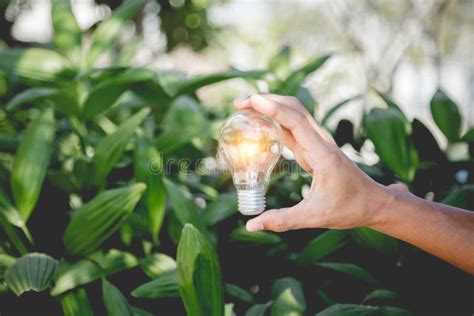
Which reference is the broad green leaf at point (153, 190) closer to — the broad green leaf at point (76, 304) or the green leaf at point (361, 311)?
the broad green leaf at point (76, 304)

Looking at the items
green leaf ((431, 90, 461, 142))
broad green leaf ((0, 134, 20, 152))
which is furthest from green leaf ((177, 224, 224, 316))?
green leaf ((431, 90, 461, 142))

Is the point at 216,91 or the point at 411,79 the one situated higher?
the point at 216,91

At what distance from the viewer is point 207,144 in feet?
4.65

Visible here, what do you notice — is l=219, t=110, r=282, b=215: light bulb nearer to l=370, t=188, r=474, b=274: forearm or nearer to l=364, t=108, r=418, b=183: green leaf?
l=370, t=188, r=474, b=274: forearm

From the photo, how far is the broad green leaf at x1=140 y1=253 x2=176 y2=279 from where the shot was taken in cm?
92

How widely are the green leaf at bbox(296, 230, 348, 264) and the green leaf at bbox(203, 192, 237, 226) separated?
180 mm

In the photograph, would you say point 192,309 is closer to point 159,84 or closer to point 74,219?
point 74,219

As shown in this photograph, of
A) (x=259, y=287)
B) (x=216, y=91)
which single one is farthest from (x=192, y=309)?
(x=216, y=91)

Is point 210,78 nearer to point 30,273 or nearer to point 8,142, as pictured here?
point 8,142

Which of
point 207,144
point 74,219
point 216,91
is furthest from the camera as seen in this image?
point 216,91

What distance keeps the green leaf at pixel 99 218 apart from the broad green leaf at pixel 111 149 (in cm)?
13

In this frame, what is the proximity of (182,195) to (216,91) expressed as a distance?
633cm

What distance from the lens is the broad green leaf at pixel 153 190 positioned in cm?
99

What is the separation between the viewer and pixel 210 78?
1.24 m
